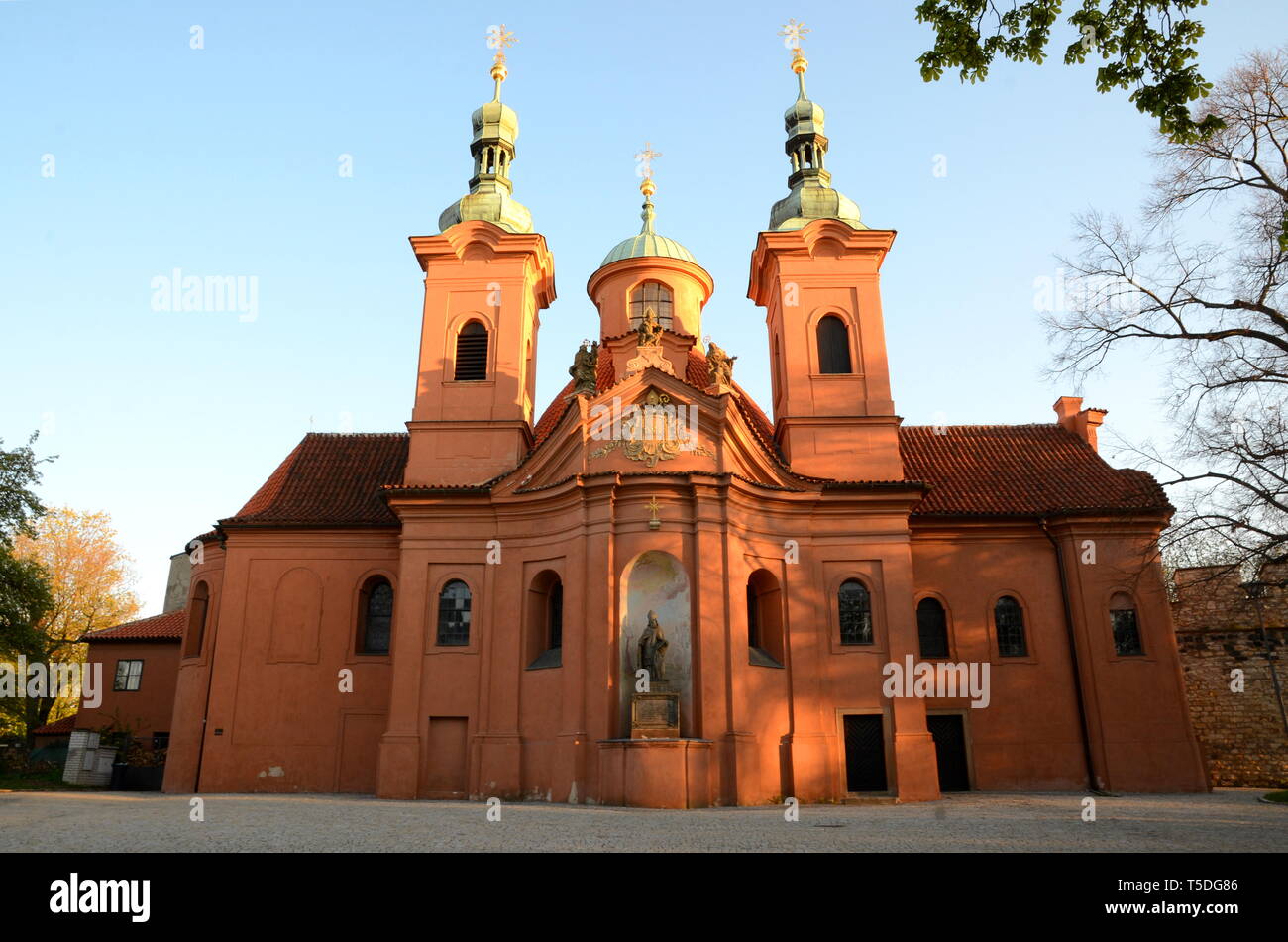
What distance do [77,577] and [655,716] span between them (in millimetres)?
34149

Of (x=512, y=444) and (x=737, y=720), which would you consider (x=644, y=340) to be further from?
(x=737, y=720)

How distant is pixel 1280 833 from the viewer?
11.8 m

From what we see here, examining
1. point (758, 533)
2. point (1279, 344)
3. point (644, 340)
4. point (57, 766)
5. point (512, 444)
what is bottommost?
point (57, 766)

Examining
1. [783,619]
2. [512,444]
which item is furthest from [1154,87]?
[512,444]

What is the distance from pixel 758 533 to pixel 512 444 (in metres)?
7.17

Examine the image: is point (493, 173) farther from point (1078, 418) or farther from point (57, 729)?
point (57, 729)

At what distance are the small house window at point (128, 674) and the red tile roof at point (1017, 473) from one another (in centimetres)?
2805

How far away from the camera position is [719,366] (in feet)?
74.3

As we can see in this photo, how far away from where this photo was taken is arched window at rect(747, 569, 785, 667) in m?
21.9

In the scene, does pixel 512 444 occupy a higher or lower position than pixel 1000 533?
higher

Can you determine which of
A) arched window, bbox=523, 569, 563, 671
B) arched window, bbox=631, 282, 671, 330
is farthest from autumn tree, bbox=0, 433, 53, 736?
arched window, bbox=631, 282, 671, 330

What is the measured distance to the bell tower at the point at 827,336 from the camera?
955 inches

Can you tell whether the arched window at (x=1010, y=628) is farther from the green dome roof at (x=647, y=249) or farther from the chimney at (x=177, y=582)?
the chimney at (x=177, y=582)

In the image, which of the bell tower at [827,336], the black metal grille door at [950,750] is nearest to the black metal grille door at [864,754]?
the black metal grille door at [950,750]
